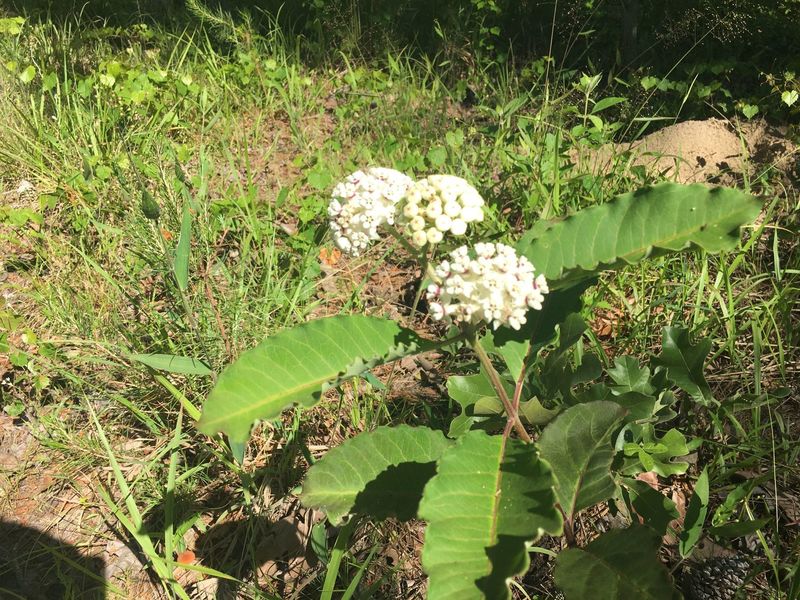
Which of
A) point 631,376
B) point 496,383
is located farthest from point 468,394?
point 631,376

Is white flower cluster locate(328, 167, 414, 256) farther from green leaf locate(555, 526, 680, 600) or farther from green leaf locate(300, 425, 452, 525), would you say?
green leaf locate(555, 526, 680, 600)

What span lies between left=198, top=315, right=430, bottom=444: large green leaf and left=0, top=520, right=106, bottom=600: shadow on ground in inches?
43.1

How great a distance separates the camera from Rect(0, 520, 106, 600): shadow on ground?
6.51 feet

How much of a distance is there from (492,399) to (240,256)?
59.8 inches

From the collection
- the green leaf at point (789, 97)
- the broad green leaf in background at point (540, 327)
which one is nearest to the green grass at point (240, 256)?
the green leaf at point (789, 97)

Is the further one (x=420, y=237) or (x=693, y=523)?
(x=693, y=523)

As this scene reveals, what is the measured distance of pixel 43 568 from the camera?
2059 mm

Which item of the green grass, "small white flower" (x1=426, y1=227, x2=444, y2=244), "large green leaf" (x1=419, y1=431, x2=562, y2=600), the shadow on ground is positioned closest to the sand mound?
the green grass

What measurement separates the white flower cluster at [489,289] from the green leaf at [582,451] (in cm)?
33

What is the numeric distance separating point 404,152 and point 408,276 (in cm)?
74

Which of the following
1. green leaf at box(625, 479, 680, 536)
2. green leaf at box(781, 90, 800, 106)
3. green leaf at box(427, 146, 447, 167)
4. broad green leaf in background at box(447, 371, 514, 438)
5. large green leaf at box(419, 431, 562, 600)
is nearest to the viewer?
large green leaf at box(419, 431, 562, 600)

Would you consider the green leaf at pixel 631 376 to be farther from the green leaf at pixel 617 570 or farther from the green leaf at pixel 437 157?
the green leaf at pixel 437 157

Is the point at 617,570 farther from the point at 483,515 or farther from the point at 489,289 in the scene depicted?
the point at 489,289

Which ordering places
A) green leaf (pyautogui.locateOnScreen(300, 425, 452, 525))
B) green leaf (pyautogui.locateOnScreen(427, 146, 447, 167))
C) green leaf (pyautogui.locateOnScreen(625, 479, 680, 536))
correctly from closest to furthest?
1. green leaf (pyautogui.locateOnScreen(300, 425, 452, 525))
2. green leaf (pyautogui.locateOnScreen(625, 479, 680, 536))
3. green leaf (pyautogui.locateOnScreen(427, 146, 447, 167))
